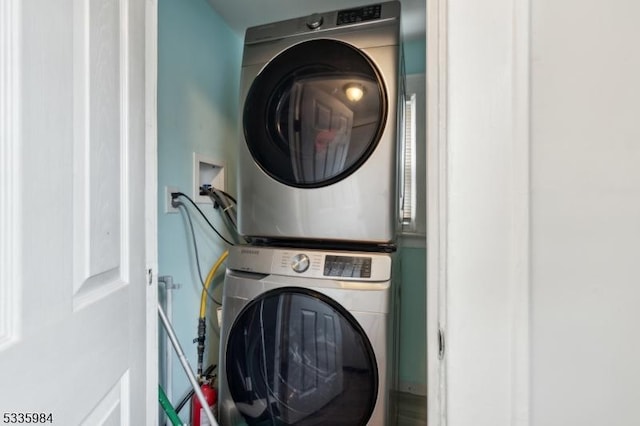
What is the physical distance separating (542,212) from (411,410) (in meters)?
1.57

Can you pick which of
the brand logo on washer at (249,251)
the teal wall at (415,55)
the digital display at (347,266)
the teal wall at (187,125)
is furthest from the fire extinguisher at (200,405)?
the teal wall at (415,55)

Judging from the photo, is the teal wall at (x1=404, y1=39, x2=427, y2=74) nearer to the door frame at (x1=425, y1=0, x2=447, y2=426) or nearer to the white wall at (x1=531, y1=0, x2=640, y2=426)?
the door frame at (x1=425, y1=0, x2=447, y2=426)

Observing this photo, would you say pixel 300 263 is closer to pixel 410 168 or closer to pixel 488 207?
pixel 488 207

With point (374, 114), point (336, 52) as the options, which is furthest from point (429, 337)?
point (336, 52)

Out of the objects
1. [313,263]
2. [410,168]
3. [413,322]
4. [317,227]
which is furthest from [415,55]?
[413,322]

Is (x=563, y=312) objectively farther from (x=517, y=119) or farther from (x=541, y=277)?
(x=517, y=119)

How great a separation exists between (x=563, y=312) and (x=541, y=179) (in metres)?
0.18

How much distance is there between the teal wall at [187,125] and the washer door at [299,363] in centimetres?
42

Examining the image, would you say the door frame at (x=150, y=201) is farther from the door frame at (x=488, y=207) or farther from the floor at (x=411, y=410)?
the floor at (x=411, y=410)

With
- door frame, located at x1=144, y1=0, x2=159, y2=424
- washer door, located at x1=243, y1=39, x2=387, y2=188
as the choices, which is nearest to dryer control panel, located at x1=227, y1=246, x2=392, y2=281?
washer door, located at x1=243, y1=39, x2=387, y2=188

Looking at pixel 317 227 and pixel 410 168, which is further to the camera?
pixel 410 168

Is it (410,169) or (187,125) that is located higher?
(187,125)

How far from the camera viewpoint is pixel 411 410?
60.7 inches

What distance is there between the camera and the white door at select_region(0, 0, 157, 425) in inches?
14.3
